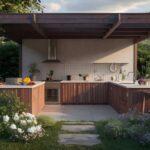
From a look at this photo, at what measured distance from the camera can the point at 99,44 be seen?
13164 mm

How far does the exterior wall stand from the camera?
517 inches

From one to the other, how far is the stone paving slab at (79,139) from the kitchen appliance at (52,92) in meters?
6.07

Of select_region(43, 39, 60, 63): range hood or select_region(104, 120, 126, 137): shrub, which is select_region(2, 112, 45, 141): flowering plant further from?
select_region(43, 39, 60, 63): range hood

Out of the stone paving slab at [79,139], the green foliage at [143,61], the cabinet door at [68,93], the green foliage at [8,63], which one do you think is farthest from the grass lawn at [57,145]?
the green foliage at [143,61]

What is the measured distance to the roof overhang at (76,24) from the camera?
8625 mm

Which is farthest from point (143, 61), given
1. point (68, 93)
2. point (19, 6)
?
point (19, 6)

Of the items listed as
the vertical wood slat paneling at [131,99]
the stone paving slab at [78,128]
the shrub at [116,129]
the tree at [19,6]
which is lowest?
the stone paving slab at [78,128]

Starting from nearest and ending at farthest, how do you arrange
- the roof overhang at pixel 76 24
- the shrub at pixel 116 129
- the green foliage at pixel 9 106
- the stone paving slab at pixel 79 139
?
the stone paving slab at pixel 79 139, the shrub at pixel 116 129, the green foliage at pixel 9 106, the roof overhang at pixel 76 24

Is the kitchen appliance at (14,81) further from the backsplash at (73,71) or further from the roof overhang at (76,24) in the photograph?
the backsplash at (73,71)

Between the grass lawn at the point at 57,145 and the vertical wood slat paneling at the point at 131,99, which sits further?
the vertical wood slat paneling at the point at 131,99

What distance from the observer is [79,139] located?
19.0 ft

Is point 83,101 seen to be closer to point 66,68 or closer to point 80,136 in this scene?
point 66,68

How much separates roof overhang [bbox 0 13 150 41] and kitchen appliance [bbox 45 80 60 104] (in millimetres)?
1809

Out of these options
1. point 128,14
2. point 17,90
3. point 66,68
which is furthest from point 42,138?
point 66,68
